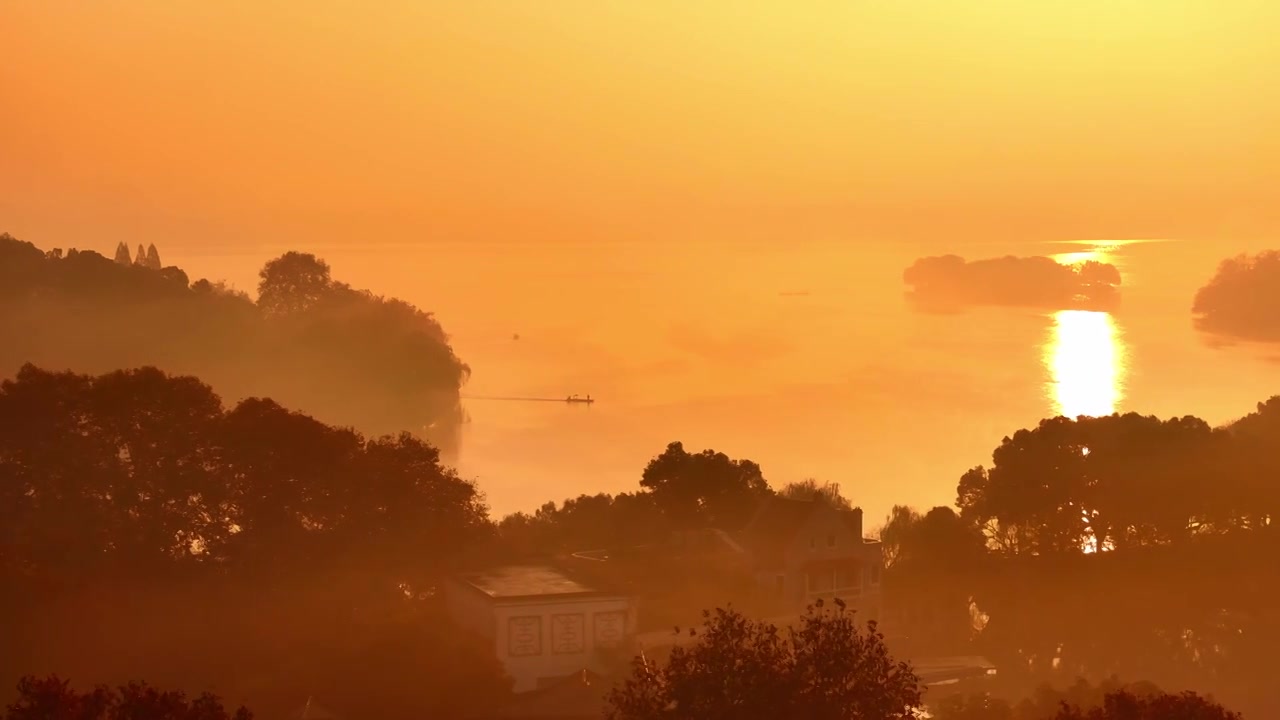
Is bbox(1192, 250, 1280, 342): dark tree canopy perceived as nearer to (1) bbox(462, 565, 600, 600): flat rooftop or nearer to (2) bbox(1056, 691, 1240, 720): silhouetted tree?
(1) bbox(462, 565, 600, 600): flat rooftop

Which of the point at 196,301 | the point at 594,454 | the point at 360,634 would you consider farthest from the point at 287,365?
the point at 360,634

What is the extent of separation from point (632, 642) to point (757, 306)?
9629 cm

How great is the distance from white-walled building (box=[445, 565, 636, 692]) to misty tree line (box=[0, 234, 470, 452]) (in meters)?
41.9

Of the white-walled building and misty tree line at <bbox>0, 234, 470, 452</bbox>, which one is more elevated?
misty tree line at <bbox>0, 234, 470, 452</bbox>

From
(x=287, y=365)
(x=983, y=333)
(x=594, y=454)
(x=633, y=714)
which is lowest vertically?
(x=633, y=714)

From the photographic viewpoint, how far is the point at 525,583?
23516mm

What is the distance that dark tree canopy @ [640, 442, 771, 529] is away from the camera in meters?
28.7

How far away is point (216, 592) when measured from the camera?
24234 mm

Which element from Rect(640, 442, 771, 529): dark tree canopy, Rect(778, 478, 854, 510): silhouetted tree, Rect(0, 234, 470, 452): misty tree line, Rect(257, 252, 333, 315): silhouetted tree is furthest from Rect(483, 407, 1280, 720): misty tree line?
Rect(257, 252, 333, 315): silhouetted tree

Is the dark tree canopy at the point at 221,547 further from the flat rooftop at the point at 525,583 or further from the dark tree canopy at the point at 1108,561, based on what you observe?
the dark tree canopy at the point at 1108,561

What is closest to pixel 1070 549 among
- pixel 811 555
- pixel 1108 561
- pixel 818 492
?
pixel 1108 561

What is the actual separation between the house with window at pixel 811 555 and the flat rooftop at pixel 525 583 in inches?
140

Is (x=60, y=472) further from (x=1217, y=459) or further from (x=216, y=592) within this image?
(x=1217, y=459)

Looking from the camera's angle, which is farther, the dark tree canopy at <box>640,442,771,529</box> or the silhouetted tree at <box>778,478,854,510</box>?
the silhouetted tree at <box>778,478,854,510</box>
